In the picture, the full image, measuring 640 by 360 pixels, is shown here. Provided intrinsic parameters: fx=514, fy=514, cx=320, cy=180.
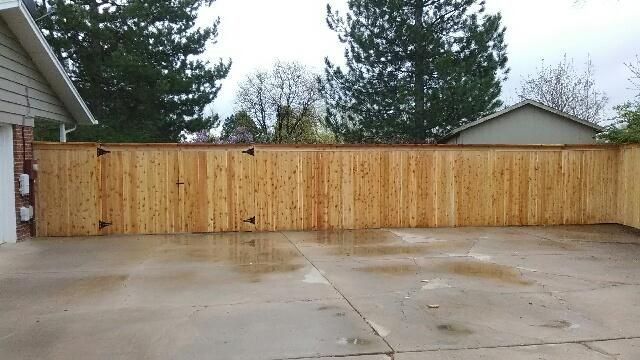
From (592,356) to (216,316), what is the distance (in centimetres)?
317

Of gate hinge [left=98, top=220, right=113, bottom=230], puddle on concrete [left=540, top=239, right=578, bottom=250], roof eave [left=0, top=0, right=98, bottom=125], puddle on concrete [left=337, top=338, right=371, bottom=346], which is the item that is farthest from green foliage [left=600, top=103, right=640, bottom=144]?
roof eave [left=0, top=0, right=98, bottom=125]

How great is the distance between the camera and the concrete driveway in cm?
406

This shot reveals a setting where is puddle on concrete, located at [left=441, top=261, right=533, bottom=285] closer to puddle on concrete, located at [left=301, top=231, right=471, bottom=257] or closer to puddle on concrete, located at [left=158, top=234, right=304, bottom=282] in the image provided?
puddle on concrete, located at [left=301, top=231, right=471, bottom=257]

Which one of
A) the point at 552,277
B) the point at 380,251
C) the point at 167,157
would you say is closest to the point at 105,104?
the point at 167,157

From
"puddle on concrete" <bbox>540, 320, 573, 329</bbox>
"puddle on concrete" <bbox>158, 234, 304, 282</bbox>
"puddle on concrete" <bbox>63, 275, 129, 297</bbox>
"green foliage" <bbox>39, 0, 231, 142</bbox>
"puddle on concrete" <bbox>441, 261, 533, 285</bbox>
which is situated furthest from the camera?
"green foliage" <bbox>39, 0, 231, 142</bbox>

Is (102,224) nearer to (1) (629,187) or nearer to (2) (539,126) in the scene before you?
(1) (629,187)

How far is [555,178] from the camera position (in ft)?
38.8

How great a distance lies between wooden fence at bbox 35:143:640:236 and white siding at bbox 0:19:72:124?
0.90 meters

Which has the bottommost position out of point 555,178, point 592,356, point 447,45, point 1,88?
point 592,356

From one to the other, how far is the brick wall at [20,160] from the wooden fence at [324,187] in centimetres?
35

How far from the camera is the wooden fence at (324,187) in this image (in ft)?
33.3

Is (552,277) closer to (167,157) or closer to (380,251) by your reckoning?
(380,251)

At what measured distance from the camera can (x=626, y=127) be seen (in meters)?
11.8

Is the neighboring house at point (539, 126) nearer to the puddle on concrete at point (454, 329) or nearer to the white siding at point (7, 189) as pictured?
the puddle on concrete at point (454, 329)
